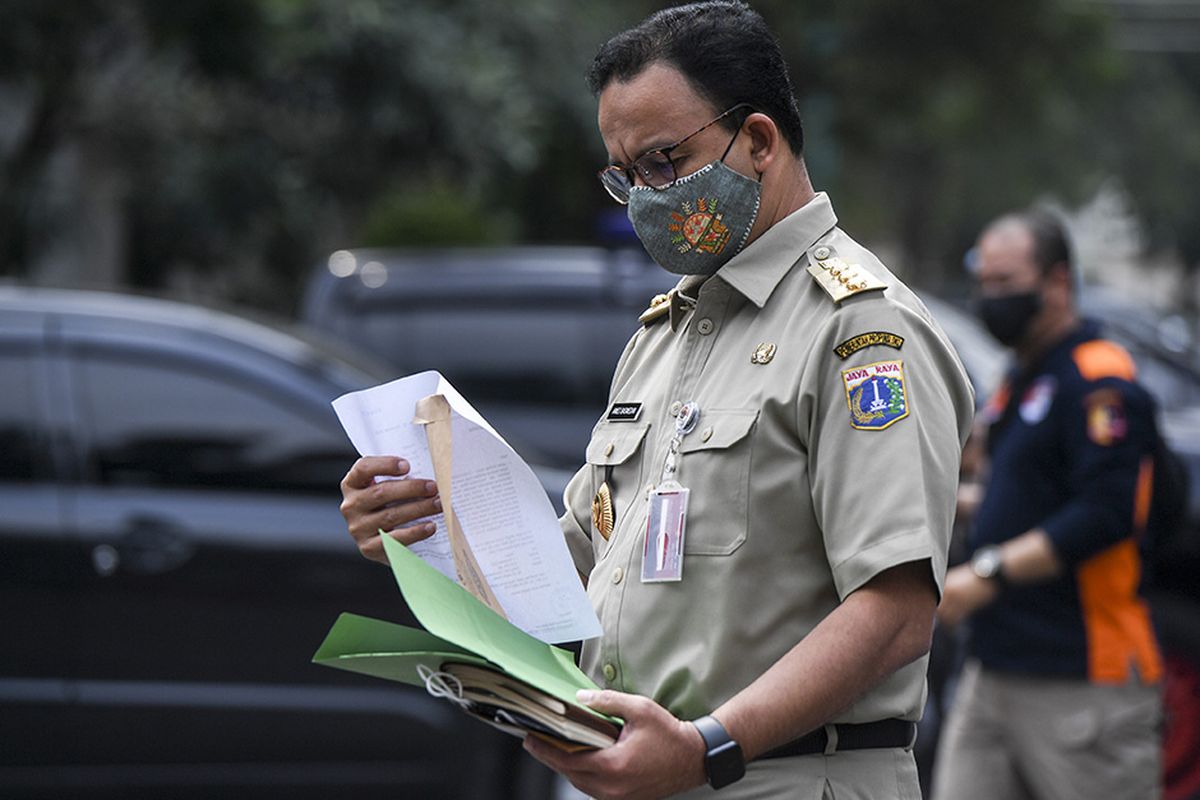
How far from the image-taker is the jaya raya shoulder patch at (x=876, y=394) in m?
2.10

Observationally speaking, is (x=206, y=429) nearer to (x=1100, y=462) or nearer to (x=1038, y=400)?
(x=1038, y=400)

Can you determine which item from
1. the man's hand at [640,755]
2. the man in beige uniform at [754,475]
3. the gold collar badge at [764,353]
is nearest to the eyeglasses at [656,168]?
the man in beige uniform at [754,475]

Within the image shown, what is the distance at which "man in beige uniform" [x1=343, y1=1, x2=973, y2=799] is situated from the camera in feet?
6.81

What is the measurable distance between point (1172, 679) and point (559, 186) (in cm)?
1315

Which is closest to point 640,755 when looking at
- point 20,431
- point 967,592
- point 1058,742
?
point 967,592

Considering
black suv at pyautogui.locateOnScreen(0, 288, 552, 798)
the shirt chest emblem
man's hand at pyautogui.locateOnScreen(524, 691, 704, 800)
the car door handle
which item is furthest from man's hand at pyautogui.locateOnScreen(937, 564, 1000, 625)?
the car door handle

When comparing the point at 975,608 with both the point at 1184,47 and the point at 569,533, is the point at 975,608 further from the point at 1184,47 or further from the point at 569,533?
the point at 1184,47

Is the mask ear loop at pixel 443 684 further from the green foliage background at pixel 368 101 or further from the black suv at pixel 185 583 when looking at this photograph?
the green foliage background at pixel 368 101

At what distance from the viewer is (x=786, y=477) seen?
85.4 inches

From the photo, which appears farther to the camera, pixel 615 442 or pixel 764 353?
pixel 615 442

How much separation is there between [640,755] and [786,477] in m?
0.39

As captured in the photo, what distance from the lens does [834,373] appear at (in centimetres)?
215

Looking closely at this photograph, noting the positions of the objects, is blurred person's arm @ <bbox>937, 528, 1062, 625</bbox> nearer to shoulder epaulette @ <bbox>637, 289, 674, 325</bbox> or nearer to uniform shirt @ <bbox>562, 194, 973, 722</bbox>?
shoulder epaulette @ <bbox>637, 289, 674, 325</bbox>

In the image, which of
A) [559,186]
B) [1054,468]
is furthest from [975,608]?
[559,186]
